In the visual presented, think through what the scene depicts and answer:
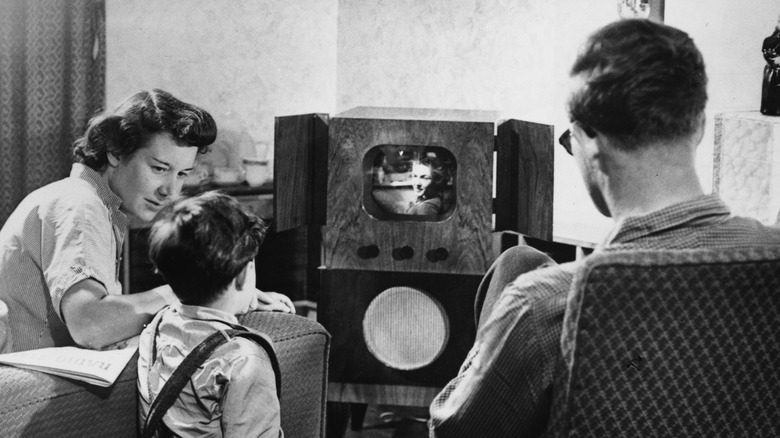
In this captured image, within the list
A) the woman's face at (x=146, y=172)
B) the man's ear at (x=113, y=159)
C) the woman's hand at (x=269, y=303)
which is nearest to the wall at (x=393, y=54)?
the woman's hand at (x=269, y=303)

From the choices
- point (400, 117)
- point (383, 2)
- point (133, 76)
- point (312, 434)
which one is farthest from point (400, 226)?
point (133, 76)

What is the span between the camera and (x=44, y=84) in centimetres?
325

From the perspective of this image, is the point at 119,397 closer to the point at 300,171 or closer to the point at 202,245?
the point at 202,245

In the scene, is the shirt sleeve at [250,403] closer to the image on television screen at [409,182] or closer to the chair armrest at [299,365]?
the chair armrest at [299,365]

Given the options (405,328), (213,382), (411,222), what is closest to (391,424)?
(405,328)

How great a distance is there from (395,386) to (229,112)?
2.01 meters

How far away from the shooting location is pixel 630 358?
88 centimetres

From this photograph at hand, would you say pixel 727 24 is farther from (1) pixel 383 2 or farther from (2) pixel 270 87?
(2) pixel 270 87

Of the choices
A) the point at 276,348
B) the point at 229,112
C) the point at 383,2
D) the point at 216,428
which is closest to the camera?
the point at 216,428

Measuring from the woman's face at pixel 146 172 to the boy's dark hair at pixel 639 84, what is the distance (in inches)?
43.9

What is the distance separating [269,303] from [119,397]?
395 mm

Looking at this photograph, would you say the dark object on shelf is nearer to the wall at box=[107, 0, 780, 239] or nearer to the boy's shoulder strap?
the wall at box=[107, 0, 780, 239]

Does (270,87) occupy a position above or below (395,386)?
above

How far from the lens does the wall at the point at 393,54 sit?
8.27 feet
